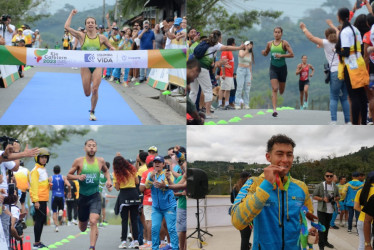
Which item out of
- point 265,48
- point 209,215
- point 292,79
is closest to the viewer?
point 209,215

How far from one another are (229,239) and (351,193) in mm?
1511

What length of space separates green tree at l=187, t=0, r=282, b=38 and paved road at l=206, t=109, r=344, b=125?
1.70m

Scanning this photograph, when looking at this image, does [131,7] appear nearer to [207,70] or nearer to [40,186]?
[40,186]

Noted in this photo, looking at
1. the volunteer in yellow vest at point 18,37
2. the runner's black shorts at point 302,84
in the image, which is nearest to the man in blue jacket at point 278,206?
the runner's black shorts at point 302,84

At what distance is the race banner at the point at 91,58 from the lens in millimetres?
10086

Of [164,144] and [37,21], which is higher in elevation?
[37,21]

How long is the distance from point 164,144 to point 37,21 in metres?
11.5

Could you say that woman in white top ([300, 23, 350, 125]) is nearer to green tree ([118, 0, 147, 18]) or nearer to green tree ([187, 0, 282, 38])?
green tree ([187, 0, 282, 38])

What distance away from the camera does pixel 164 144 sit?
8891 mm

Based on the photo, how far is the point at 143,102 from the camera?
12.6 meters

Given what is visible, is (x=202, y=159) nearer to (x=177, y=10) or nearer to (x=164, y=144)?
(x=164, y=144)

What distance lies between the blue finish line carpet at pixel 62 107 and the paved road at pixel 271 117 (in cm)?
177

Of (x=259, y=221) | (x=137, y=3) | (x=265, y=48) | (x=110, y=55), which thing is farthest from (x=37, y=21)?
(x=259, y=221)

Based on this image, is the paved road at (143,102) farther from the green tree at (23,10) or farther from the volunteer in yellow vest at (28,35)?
the green tree at (23,10)
